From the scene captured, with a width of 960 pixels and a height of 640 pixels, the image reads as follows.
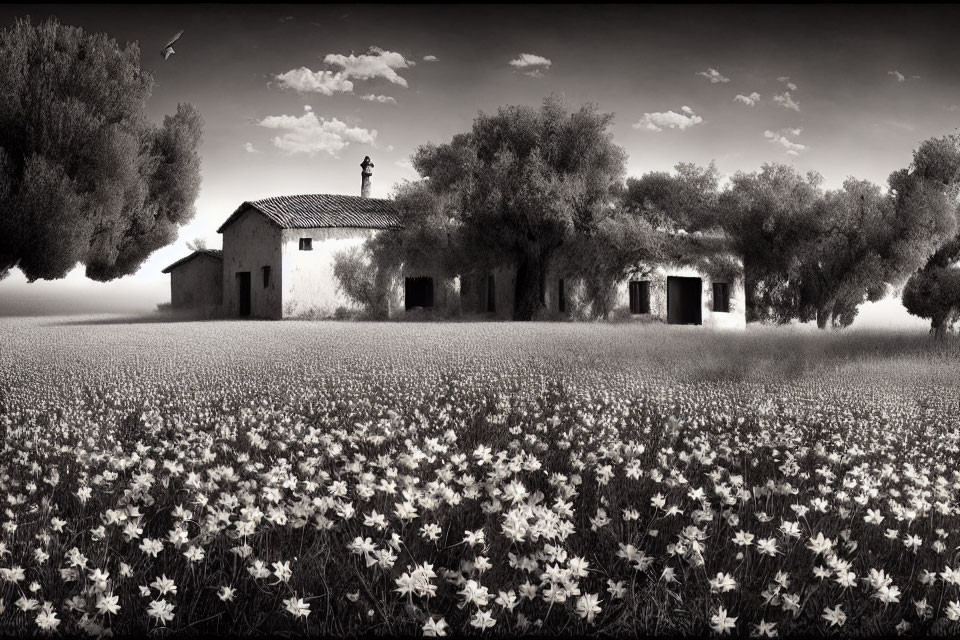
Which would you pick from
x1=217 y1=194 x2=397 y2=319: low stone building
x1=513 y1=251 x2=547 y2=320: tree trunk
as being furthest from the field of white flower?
x1=217 y1=194 x2=397 y2=319: low stone building

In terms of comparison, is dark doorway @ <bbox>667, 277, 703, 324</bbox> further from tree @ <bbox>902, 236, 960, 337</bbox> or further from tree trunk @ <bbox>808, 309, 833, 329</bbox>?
tree @ <bbox>902, 236, 960, 337</bbox>

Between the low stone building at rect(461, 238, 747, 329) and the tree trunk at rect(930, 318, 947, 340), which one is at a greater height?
the low stone building at rect(461, 238, 747, 329)

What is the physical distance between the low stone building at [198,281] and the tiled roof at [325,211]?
2602mm

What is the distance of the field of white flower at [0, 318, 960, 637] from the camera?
246 cm

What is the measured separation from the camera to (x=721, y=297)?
24.3 meters

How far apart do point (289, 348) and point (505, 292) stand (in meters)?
14.1

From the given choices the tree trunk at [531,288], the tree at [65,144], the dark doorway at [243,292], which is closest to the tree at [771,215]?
the tree trunk at [531,288]

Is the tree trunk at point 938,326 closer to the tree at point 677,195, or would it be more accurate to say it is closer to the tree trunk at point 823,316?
the tree trunk at point 823,316

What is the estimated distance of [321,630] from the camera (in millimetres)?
2414

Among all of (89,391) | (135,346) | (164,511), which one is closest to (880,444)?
(164,511)

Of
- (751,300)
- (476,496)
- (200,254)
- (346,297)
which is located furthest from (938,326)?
(200,254)

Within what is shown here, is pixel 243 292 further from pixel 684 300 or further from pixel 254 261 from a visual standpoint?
pixel 684 300

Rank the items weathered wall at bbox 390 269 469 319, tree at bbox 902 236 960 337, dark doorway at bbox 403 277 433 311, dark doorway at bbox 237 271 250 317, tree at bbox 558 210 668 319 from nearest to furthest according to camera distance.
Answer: tree at bbox 902 236 960 337 < tree at bbox 558 210 668 319 < weathered wall at bbox 390 269 469 319 < dark doorway at bbox 403 277 433 311 < dark doorway at bbox 237 271 250 317

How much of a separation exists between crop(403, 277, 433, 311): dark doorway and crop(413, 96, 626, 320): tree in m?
3.65
